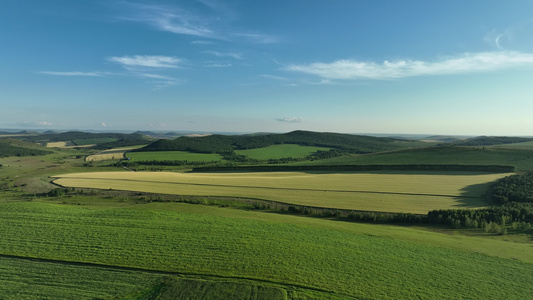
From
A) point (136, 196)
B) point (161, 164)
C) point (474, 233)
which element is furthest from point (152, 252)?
point (161, 164)

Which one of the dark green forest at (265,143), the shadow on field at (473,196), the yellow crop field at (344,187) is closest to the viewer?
the shadow on field at (473,196)

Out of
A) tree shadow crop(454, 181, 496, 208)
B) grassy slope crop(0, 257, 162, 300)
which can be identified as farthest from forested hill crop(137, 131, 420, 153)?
grassy slope crop(0, 257, 162, 300)

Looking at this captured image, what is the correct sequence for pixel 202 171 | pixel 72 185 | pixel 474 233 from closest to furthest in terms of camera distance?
pixel 474 233 → pixel 72 185 → pixel 202 171

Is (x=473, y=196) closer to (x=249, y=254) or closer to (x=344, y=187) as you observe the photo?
(x=344, y=187)

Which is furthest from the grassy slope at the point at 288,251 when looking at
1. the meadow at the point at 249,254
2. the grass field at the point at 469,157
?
the grass field at the point at 469,157

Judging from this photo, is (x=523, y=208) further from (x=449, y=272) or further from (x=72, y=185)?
(x=72, y=185)

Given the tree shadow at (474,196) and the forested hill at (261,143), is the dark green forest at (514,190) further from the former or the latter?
the forested hill at (261,143)

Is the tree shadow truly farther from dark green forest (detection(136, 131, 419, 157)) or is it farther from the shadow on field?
dark green forest (detection(136, 131, 419, 157))
